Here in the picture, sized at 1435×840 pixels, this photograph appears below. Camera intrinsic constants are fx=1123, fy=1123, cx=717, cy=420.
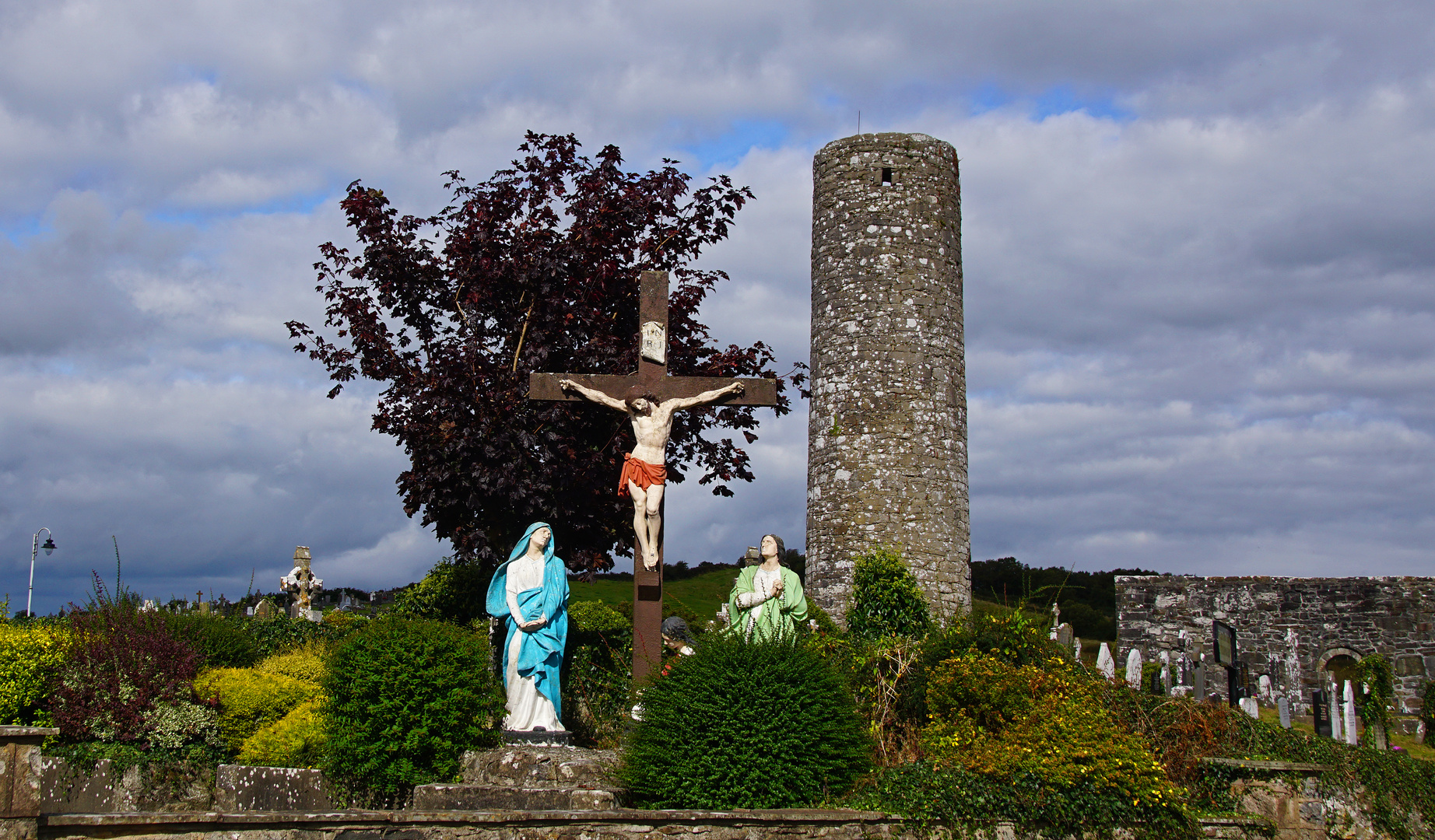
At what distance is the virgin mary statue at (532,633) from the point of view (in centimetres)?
876

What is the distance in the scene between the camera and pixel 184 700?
9359mm

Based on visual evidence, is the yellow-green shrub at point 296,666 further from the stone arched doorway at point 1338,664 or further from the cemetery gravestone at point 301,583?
the stone arched doorway at point 1338,664

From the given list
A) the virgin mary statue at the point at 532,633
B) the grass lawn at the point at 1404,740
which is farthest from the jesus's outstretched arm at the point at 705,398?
the grass lawn at the point at 1404,740

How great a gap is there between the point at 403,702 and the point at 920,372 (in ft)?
30.6

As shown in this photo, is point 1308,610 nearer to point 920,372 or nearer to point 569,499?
point 920,372

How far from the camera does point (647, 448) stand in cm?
961

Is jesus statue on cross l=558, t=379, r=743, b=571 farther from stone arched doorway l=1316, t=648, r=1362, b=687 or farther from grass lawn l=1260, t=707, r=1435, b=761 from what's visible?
stone arched doorway l=1316, t=648, r=1362, b=687

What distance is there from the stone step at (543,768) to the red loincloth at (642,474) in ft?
7.33

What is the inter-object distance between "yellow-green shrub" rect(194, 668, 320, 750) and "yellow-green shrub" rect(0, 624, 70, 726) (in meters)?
1.12

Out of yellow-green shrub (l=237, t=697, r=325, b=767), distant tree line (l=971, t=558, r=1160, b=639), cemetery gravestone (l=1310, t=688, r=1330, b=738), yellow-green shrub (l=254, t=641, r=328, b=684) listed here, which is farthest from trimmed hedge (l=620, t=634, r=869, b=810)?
distant tree line (l=971, t=558, r=1160, b=639)

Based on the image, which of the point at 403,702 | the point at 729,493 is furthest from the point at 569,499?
the point at 403,702

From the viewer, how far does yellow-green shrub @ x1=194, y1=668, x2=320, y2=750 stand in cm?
939

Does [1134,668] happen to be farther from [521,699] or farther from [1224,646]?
[521,699]

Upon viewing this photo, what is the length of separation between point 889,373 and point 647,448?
6.76 m
